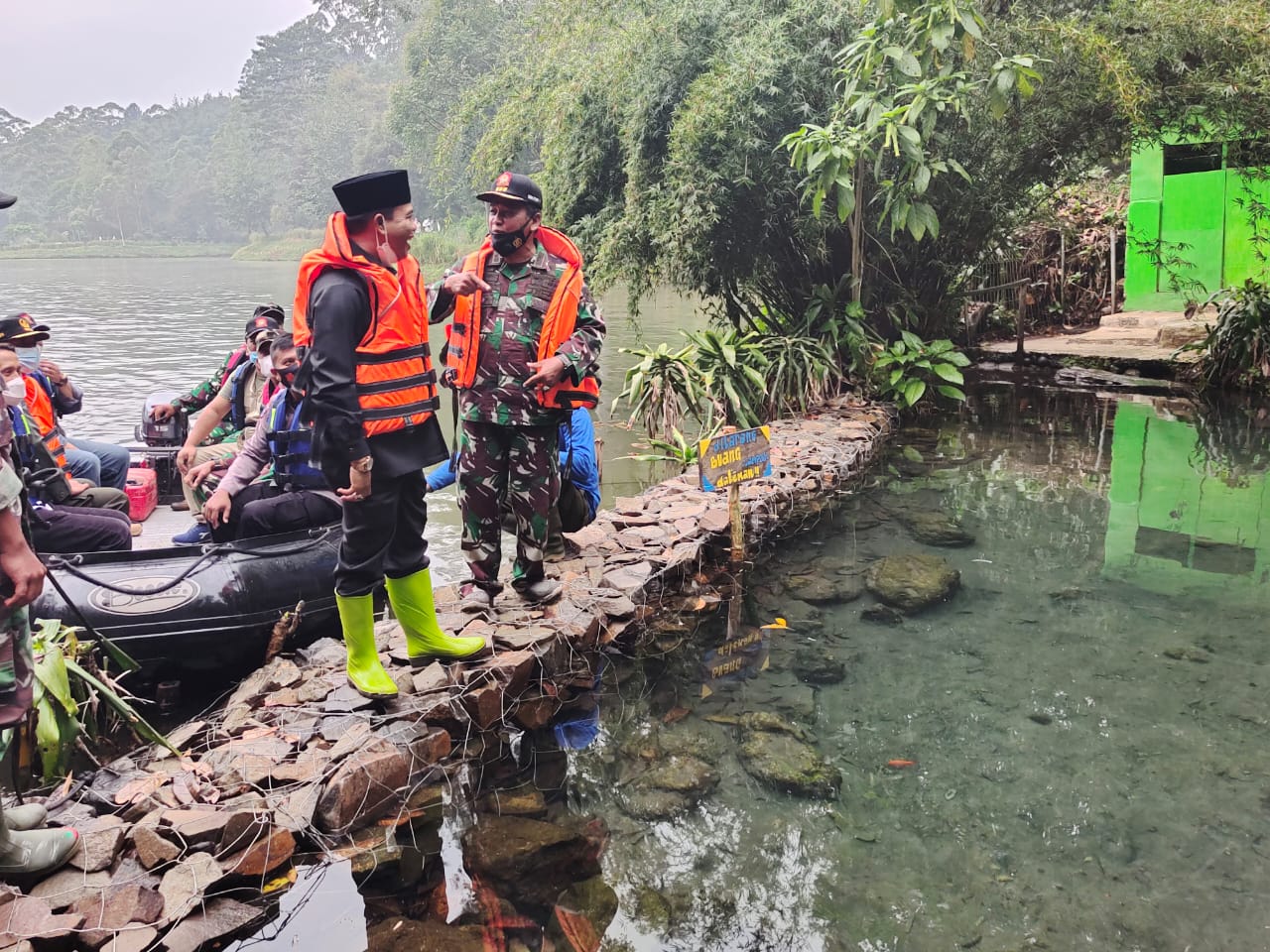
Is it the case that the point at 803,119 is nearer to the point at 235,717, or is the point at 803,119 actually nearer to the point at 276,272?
the point at 235,717

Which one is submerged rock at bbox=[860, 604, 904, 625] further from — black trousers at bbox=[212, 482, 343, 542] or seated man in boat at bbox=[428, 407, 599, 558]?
black trousers at bbox=[212, 482, 343, 542]

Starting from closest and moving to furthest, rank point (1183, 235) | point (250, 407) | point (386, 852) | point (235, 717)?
1. point (386, 852)
2. point (235, 717)
3. point (250, 407)
4. point (1183, 235)

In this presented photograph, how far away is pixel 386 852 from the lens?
3131 mm

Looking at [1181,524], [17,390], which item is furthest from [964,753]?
[17,390]

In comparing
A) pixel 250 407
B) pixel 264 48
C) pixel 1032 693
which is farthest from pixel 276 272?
pixel 1032 693

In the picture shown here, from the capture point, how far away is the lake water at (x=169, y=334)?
30.2 feet

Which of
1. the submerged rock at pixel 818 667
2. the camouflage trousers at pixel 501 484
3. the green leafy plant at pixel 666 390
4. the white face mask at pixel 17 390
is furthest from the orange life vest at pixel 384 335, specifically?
the green leafy plant at pixel 666 390

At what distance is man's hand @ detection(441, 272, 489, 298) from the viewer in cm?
381

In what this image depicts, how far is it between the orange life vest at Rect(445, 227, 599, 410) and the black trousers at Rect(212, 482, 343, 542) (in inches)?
46.8

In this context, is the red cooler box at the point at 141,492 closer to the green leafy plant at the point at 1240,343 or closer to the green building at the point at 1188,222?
the green leafy plant at the point at 1240,343

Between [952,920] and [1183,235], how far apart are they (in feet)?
44.6

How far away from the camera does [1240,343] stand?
10461 mm

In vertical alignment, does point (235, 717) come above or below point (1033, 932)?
above

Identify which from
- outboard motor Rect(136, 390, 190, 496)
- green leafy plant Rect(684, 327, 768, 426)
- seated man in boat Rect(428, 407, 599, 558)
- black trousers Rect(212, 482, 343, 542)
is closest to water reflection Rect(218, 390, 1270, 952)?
seated man in boat Rect(428, 407, 599, 558)
